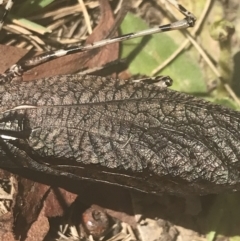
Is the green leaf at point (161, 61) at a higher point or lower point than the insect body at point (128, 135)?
higher

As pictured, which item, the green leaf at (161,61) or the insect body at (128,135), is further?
the green leaf at (161,61)

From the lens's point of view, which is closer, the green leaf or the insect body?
the insect body

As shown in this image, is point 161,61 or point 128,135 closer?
point 128,135

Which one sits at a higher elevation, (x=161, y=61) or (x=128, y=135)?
(x=161, y=61)

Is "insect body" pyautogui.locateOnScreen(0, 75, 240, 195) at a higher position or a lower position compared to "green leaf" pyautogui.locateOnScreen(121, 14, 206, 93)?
lower

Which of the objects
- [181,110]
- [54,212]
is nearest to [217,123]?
[181,110]

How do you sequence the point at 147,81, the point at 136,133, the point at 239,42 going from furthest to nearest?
the point at 239,42
the point at 147,81
the point at 136,133

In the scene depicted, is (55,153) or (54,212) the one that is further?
(54,212)

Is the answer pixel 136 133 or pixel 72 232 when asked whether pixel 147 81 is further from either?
pixel 72 232
